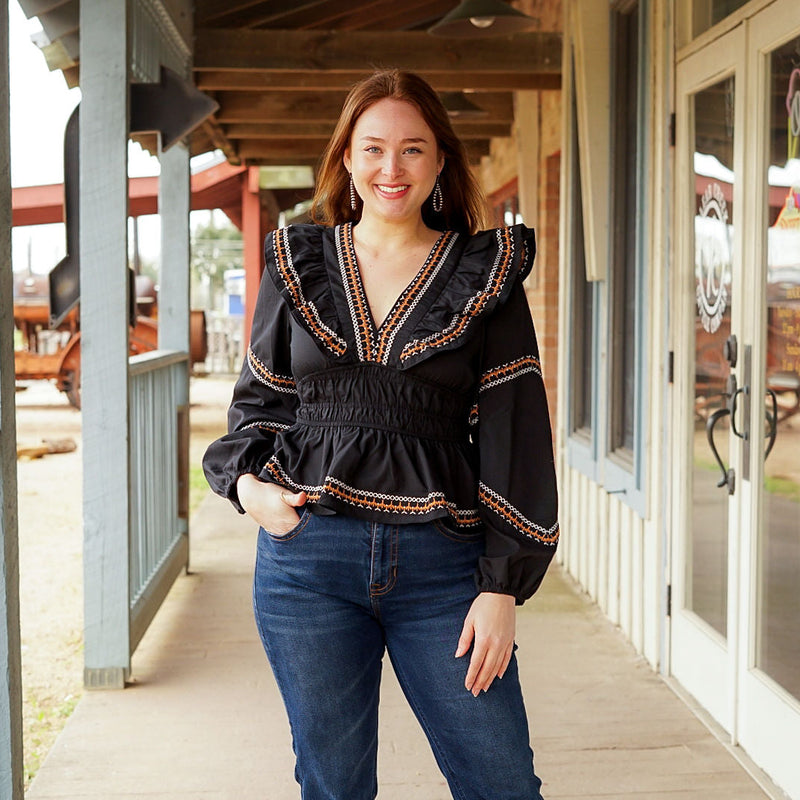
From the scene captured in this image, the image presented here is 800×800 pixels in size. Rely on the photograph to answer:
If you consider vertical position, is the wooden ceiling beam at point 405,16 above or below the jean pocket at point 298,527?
above

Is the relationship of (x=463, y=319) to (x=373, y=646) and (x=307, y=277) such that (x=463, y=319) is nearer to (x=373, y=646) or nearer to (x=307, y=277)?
(x=307, y=277)

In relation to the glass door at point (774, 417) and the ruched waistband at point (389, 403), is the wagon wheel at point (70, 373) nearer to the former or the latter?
the glass door at point (774, 417)

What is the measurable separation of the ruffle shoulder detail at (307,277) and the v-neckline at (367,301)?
0.10ft

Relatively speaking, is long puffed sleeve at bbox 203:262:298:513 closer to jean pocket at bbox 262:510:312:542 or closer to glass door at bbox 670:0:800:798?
jean pocket at bbox 262:510:312:542

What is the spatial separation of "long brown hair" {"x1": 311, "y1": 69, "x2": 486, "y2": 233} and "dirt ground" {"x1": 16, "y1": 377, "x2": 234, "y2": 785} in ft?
7.68

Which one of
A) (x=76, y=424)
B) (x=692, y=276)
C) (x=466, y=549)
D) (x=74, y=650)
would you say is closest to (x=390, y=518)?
(x=466, y=549)

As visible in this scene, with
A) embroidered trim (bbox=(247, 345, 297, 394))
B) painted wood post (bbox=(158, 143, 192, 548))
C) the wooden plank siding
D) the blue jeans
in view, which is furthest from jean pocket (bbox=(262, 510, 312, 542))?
painted wood post (bbox=(158, 143, 192, 548))

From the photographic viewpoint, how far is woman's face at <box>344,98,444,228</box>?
6.10ft

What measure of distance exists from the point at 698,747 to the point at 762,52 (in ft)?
6.83

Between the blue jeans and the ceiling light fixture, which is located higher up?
the ceiling light fixture

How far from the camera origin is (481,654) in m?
1.72

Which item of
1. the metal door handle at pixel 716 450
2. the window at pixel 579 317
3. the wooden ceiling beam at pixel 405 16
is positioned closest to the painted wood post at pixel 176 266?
the window at pixel 579 317

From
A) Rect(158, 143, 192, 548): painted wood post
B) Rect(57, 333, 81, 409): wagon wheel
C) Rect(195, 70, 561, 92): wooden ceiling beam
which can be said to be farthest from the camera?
Rect(57, 333, 81, 409): wagon wheel

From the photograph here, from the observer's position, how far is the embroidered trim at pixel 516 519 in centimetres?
176
